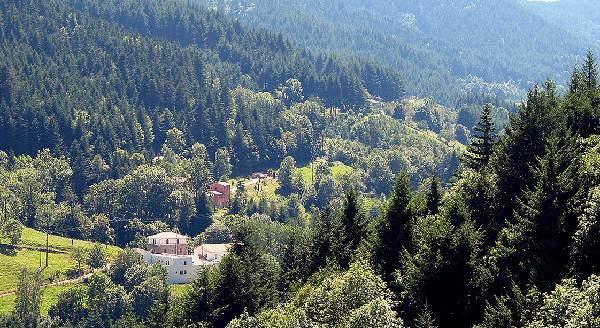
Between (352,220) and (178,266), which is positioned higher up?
(352,220)

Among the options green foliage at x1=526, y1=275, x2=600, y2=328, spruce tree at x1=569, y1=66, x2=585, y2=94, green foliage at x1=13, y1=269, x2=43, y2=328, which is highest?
green foliage at x1=526, y1=275, x2=600, y2=328

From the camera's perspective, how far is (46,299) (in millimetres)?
131250

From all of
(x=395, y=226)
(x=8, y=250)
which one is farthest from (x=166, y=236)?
(x=395, y=226)

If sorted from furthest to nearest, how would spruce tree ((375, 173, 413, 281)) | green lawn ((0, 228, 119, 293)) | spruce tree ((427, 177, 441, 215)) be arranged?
green lawn ((0, 228, 119, 293)) < spruce tree ((427, 177, 441, 215)) < spruce tree ((375, 173, 413, 281))

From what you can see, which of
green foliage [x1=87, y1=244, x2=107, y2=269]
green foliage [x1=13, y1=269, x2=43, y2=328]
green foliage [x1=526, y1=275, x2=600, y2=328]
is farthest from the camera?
green foliage [x1=87, y1=244, x2=107, y2=269]

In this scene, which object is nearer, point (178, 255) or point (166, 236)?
point (178, 255)

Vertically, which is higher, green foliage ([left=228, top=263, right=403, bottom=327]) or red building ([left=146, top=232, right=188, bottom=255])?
green foliage ([left=228, top=263, right=403, bottom=327])

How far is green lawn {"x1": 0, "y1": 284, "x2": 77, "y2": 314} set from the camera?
126m

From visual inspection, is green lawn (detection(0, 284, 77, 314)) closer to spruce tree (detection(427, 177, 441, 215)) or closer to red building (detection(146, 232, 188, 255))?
red building (detection(146, 232, 188, 255))

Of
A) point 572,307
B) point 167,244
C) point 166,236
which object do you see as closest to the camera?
point 572,307

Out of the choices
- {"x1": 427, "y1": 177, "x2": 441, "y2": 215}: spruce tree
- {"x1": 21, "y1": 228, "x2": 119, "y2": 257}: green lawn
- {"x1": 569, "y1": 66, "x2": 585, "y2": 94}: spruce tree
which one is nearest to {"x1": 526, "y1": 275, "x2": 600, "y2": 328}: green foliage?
{"x1": 427, "y1": 177, "x2": 441, "y2": 215}: spruce tree

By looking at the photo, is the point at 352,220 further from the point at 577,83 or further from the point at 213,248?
the point at 213,248

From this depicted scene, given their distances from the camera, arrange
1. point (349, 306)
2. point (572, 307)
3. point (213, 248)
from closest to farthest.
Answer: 1. point (572, 307)
2. point (349, 306)
3. point (213, 248)

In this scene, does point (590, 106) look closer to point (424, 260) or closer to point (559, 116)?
point (559, 116)
